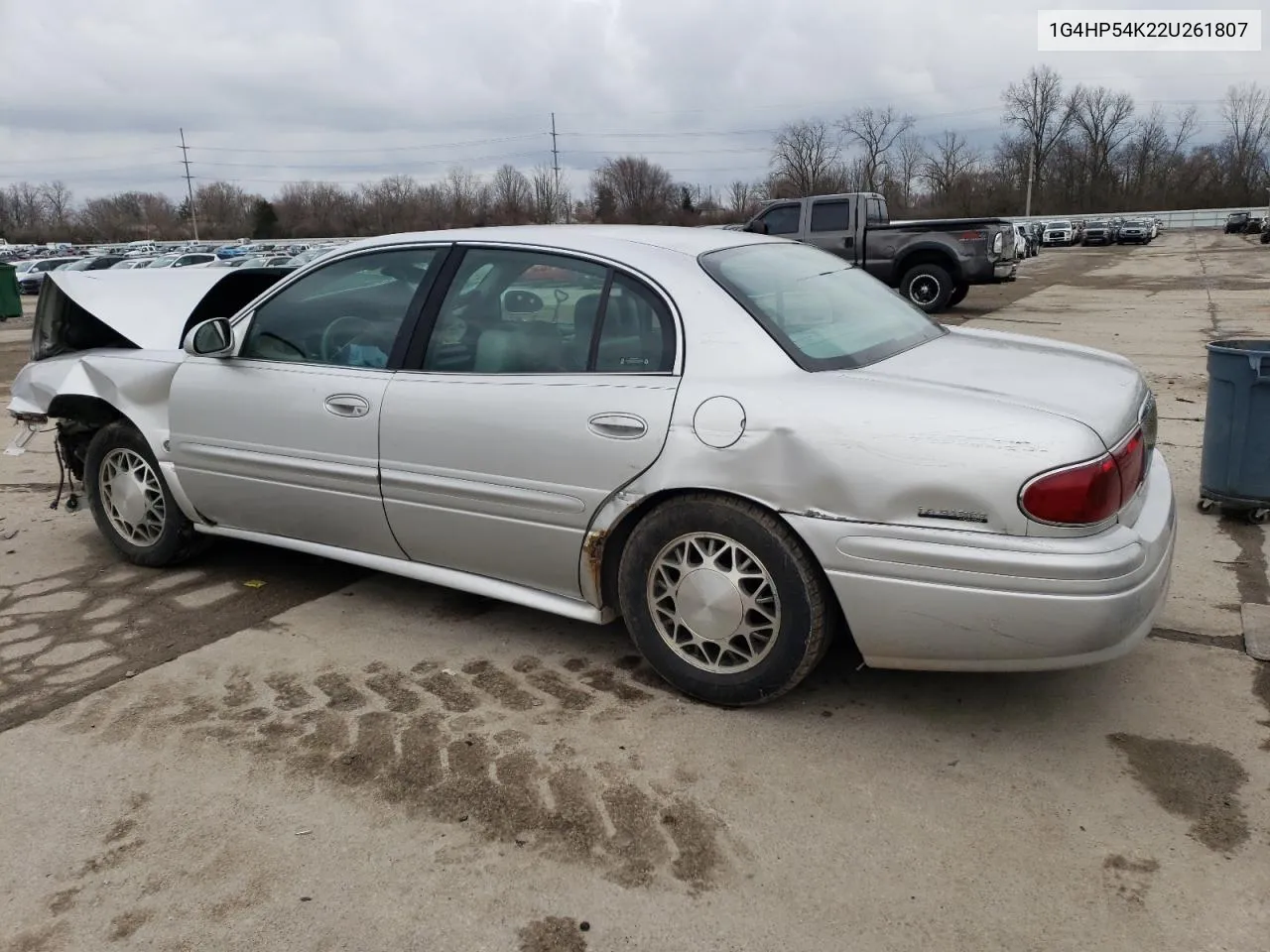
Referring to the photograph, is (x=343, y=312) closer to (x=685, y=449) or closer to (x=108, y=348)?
(x=108, y=348)

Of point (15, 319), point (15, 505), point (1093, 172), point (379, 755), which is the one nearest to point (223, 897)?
point (379, 755)

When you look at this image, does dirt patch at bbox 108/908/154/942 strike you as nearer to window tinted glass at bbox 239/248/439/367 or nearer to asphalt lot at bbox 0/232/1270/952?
asphalt lot at bbox 0/232/1270/952

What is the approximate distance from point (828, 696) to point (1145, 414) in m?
1.38

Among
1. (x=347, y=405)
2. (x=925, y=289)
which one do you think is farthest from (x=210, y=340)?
(x=925, y=289)

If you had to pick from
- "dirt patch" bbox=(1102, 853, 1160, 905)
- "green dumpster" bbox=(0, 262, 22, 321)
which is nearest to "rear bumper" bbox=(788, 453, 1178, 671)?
"dirt patch" bbox=(1102, 853, 1160, 905)

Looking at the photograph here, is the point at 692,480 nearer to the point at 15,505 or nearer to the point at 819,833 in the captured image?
the point at 819,833

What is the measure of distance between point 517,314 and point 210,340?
53.9 inches

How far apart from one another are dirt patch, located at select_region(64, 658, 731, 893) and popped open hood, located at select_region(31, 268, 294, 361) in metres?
1.92

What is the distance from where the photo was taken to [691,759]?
292cm

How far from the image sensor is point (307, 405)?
12.5 ft

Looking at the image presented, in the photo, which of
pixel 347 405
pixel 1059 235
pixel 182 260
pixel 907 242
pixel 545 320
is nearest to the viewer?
pixel 545 320

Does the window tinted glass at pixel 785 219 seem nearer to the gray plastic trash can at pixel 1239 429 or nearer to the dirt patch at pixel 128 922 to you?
the gray plastic trash can at pixel 1239 429

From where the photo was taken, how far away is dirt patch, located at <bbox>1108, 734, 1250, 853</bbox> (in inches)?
100

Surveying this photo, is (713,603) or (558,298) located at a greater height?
(558,298)
